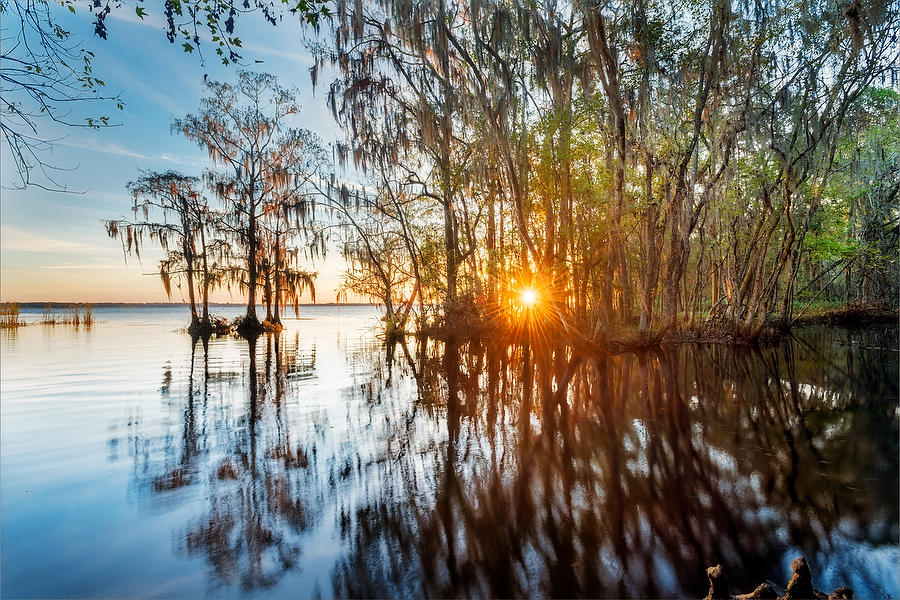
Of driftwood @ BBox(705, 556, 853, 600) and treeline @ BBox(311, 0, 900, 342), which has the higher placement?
treeline @ BBox(311, 0, 900, 342)

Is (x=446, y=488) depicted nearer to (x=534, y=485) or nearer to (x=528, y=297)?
(x=534, y=485)

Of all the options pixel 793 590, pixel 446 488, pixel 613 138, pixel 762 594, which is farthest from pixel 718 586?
Answer: pixel 613 138

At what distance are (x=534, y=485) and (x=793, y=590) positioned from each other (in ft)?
6.62

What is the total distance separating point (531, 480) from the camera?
4.02 meters

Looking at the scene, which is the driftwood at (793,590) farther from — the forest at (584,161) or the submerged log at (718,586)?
the forest at (584,161)

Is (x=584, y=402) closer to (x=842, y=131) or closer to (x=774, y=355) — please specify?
(x=774, y=355)

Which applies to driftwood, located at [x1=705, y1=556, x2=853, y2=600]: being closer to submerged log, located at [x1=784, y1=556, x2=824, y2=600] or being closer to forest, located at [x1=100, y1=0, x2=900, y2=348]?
submerged log, located at [x1=784, y1=556, x2=824, y2=600]

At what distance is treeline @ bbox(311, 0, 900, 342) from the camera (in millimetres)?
11125

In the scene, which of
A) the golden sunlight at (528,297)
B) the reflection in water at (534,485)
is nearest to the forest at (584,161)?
the golden sunlight at (528,297)

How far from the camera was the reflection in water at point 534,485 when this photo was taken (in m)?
2.67

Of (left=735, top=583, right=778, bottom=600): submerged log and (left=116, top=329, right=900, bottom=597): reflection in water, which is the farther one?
(left=116, top=329, right=900, bottom=597): reflection in water

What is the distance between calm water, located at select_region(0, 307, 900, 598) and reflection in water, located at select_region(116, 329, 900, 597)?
20 mm

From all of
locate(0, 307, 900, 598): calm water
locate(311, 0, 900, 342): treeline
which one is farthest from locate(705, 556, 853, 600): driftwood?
locate(311, 0, 900, 342): treeline

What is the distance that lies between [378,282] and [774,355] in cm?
1678
